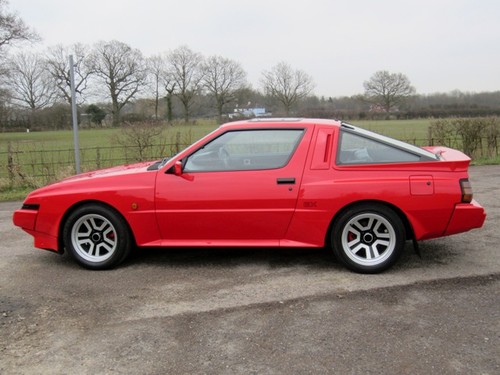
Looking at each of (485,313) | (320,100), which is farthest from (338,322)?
(320,100)

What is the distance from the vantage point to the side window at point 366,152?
14.5 feet

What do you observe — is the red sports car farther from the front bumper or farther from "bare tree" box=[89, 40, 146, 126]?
"bare tree" box=[89, 40, 146, 126]

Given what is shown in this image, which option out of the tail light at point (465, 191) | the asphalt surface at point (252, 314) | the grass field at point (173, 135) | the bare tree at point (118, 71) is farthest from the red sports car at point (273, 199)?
the bare tree at point (118, 71)

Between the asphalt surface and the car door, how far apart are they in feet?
1.33

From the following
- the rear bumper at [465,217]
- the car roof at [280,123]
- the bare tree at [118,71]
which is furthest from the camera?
the bare tree at [118,71]

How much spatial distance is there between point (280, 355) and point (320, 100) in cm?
6788

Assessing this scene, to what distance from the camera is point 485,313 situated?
3.44 meters

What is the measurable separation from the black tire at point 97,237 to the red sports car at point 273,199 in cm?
1

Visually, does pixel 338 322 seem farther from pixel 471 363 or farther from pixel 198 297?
pixel 198 297

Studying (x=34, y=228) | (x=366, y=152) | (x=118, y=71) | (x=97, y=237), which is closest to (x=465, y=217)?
(x=366, y=152)

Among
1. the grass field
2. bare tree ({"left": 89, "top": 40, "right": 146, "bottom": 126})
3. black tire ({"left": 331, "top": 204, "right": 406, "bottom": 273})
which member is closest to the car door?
black tire ({"left": 331, "top": 204, "right": 406, "bottom": 273})

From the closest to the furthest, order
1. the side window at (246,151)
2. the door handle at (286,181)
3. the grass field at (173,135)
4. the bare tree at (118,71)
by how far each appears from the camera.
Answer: the door handle at (286,181), the side window at (246,151), the grass field at (173,135), the bare tree at (118,71)

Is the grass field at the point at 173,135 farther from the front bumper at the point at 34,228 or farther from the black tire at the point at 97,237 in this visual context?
the black tire at the point at 97,237

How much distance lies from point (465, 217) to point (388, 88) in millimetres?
78933
